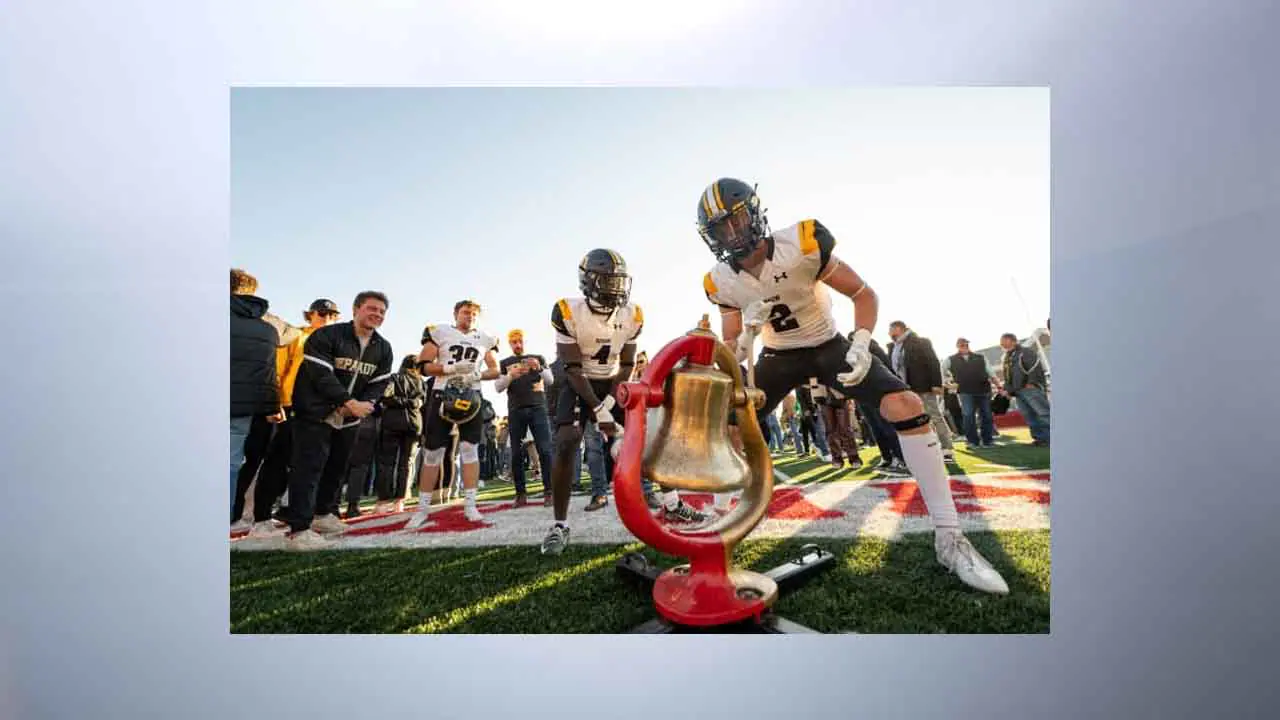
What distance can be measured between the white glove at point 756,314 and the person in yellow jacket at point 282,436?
1820 millimetres

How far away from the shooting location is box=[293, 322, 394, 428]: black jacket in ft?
7.63

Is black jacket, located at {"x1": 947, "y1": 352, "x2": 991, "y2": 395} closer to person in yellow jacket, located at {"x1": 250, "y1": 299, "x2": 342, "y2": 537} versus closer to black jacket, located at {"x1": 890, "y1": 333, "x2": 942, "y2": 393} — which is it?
black jacket, located at {"x1": 890, "y1": 333, "x2": 942, "y2": 393}

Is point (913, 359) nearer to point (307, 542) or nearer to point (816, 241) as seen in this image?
point (816, 241)

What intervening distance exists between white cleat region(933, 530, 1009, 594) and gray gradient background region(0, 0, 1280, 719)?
0.56 ft

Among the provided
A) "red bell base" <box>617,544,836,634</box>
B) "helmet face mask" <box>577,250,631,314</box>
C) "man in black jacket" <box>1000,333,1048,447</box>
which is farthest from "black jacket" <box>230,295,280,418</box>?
"man in black jacket" <box>1000,333,1048,447</box>

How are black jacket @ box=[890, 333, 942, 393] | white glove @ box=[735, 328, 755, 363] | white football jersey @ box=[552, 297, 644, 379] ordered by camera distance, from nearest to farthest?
white glove @ box=[735, 328, 755, 363] → black jacket @ box=[890, 333, 942, 393] → white football jersey @ box=[552, 297, 644, 379]

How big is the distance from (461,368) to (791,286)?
174 centimetres

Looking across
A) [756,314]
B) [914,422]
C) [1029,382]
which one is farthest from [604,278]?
[1029,382]

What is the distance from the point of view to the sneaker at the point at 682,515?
2.61 m

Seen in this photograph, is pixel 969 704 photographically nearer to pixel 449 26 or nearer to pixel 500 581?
pixel 500 581

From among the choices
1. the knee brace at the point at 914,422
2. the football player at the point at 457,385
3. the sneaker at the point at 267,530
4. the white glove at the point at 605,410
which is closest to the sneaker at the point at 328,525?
the sneaker at the point at 267,530
